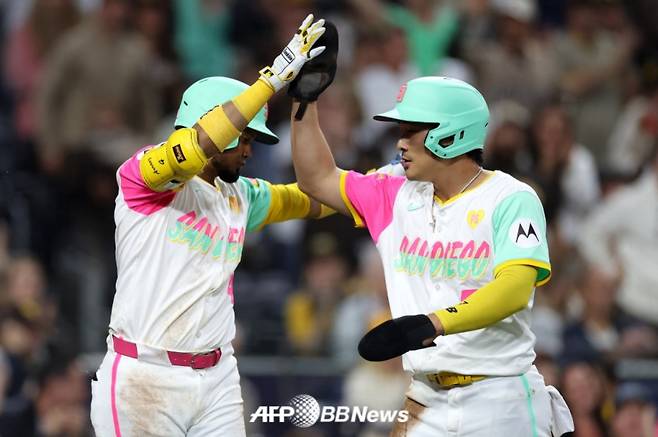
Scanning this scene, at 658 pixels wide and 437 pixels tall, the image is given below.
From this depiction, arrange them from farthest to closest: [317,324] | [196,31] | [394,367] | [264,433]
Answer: [196,31] → [317,324] → [394,367] → [264,433]

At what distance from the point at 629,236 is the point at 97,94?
449 cm

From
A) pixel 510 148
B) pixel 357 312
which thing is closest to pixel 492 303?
pixel 357 312

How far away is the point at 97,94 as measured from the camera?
10.9 metres

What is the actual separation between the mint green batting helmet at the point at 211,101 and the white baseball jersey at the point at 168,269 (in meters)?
0.29

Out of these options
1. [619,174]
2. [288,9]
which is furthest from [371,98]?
[619,174]

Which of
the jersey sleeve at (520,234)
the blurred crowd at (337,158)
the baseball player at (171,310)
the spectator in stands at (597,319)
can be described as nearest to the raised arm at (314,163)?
the baseball player at (171,310)

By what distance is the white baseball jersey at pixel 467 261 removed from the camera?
5430 millimetres

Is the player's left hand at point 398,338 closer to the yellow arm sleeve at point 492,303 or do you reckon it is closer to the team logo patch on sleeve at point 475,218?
the yellow arm sleeve at point 492,303

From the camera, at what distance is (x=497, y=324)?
5520 mm

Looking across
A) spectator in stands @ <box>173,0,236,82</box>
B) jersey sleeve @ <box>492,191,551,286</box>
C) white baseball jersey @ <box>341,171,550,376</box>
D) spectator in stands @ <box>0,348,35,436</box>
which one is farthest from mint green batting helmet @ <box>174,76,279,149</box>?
spectator in stands @ <box>173,0,236,82</box>

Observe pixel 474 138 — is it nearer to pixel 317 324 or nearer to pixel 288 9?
pixel 317 324

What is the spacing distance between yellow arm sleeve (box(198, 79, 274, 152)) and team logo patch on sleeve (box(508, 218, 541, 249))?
115cm

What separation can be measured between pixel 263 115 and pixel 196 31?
19.1 feet

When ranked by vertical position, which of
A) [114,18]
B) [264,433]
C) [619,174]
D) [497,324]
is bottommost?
[264,433]
